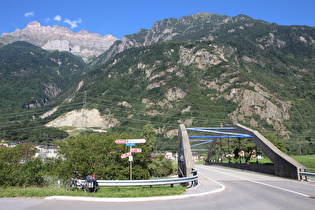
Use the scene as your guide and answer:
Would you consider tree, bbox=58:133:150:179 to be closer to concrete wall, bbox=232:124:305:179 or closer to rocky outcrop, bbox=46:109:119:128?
concrete wall, bbox=232:124:305:179

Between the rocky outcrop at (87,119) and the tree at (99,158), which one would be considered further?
the rocky outcrop at (87,119)

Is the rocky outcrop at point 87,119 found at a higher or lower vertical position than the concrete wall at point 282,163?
higher

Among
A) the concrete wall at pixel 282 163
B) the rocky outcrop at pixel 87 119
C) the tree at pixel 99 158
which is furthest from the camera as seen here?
the rocky outcrop at pixel 87 119

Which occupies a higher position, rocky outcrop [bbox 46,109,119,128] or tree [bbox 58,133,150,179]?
rocky outcrop [bbox 46,109,119,128]

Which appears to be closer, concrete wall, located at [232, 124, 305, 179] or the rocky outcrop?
concrete wall, located at [232, 124, 305, 179]

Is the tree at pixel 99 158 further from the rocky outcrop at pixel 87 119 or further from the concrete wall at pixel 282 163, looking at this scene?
the rocky outcrop at pixel 87 119

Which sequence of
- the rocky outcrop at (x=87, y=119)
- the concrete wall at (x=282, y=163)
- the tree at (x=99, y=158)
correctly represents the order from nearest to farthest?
1. the tree at (x=99, y=158)
2. the concrete wall at (x=282, y=163)
3. the rocky outcrop at (x=87, y=119)

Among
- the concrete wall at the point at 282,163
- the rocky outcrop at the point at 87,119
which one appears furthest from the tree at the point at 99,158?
the rocky outcrop at the point at 87,119

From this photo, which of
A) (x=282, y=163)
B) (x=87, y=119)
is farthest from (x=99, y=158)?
(x=87, y=119)

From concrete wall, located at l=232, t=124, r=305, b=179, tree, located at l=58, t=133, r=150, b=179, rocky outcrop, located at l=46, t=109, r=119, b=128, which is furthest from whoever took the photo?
rocky outcrop, located at l=46, t=109, r=119, b=128

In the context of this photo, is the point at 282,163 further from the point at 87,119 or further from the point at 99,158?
the point at 87,119

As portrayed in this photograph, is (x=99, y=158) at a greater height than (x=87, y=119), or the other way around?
(x=87, y=119)

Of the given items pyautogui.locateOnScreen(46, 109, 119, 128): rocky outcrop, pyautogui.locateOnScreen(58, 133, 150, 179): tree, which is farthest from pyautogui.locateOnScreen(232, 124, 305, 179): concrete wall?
pyautogui.locateOnScreen(46, 109, 119, 128): rocky outcrop

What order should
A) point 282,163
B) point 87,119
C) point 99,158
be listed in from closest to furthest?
point 99,158
point 282,163
point 87,119
